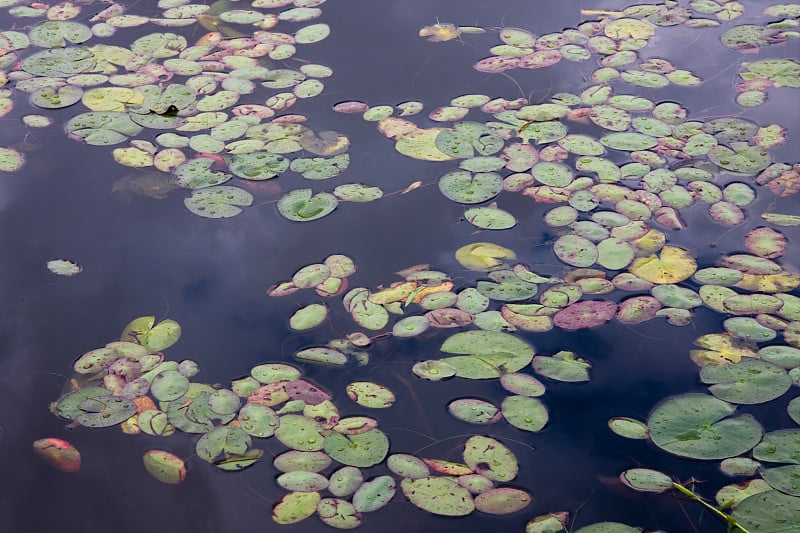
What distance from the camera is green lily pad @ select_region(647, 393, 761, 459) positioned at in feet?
9.34

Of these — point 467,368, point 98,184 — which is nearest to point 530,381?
point 467,368

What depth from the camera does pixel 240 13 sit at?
5.40 meters

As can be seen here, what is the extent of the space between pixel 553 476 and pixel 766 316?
3.90 feet

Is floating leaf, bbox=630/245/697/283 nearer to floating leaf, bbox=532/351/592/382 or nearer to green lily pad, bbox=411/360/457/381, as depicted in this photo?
floating leaf, bbox=532/351/592/382

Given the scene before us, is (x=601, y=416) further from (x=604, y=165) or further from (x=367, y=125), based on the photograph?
(x=367, y=125)

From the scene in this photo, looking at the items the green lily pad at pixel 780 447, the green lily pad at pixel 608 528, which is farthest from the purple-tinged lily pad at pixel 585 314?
the green lily pad at pixel 608 528

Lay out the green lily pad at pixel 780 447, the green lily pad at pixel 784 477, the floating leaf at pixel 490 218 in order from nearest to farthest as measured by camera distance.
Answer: the green lily pad at pixel 784 477
the green lily pad at pixel 780 447
the floating leaf at pixel 490 218

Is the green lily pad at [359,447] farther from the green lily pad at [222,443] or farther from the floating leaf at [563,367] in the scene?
the floating leaf at [563,367]

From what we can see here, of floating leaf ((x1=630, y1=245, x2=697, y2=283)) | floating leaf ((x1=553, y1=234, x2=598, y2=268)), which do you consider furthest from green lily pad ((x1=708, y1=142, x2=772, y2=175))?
floating leaf ((x1=553, y1=234, x2=598, y2=268))

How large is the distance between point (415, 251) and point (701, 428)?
1.45m

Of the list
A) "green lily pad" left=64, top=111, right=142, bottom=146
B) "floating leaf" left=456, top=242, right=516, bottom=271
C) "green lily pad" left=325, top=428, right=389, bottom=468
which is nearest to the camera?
"green lily pad" left=325, top=428, right=389, bottom=468

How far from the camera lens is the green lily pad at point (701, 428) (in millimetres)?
2848

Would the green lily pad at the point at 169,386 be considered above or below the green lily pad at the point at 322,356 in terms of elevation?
below

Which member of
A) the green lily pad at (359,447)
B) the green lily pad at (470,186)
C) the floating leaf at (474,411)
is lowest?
the green lily pad at (359,447)
